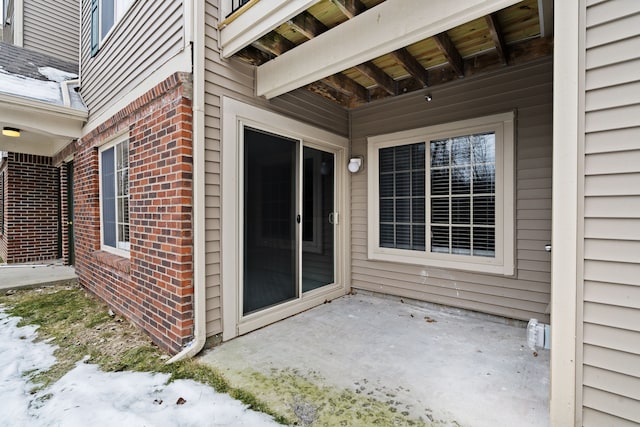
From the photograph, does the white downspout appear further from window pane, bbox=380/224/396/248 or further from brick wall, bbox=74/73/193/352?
window pane, bbox=380/224/396/248

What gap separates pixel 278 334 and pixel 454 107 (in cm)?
310

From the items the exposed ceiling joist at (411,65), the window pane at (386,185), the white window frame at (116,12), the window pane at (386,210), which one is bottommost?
the window pane at (386,210)

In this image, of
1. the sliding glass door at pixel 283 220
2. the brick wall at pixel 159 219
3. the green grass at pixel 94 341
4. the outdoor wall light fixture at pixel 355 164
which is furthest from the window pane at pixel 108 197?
the outdoor wall light fixture at pixel 355 164

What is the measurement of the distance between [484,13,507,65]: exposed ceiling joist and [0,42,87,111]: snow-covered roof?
16.8 ft

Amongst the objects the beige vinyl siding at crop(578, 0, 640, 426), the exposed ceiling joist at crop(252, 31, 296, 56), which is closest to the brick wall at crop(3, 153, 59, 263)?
the exposed ceiling joist at crop(252, 31, 296, 56)

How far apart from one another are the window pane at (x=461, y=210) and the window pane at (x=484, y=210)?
0.20 ft

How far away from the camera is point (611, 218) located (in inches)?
56.2

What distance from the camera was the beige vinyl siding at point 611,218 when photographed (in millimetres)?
1381

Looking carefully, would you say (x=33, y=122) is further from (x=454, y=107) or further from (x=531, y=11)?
(x=531, y=11)

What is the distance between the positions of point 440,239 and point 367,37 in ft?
7.76

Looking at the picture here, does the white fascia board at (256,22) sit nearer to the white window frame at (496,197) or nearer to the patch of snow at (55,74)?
the white window frame at (496,197)

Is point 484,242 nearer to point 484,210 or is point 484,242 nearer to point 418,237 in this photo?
point 484,210

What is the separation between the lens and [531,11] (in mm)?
2441

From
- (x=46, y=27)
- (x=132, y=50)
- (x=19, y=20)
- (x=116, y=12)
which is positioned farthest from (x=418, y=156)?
(x=19, y=20)
